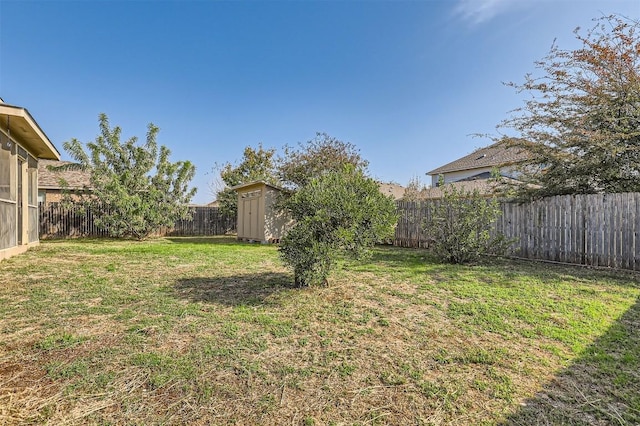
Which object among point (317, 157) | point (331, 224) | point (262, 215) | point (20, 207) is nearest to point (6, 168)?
point (20, 207)

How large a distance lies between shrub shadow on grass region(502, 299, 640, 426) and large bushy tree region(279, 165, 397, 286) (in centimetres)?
252

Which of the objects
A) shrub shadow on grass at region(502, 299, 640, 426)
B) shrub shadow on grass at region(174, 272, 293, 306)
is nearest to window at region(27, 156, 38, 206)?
shrub shadow on grass at region(174, 272, 293, 306)

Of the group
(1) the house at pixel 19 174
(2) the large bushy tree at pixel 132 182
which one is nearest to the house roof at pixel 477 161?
(2) the large bushy tree at pixel 132 182

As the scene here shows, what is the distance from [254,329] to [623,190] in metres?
8.88

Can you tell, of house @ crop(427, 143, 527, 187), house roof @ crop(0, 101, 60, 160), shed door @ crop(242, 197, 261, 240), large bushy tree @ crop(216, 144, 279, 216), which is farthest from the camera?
house @ crop(427, 143, 527, 187)

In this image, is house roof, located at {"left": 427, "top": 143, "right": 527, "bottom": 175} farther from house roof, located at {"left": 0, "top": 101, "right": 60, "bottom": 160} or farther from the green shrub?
house roof, located at {"left": 0, "top": 101, "right": 60, "bottom": 160}

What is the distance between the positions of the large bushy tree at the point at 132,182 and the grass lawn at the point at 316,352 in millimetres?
8154

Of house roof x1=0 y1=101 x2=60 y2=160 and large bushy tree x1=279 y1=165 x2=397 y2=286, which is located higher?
house roof x1=0 y1=101 x2=60 y2=160

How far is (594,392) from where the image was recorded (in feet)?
7.63

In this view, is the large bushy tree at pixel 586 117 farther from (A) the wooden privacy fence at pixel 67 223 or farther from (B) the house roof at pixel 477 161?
(A) the wooden privacy fence at pixel 67 223

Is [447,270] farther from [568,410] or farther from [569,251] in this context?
[568,410]

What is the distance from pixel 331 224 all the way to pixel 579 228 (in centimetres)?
643

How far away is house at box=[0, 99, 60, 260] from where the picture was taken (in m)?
6.94

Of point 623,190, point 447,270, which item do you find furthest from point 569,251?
point 447,270
